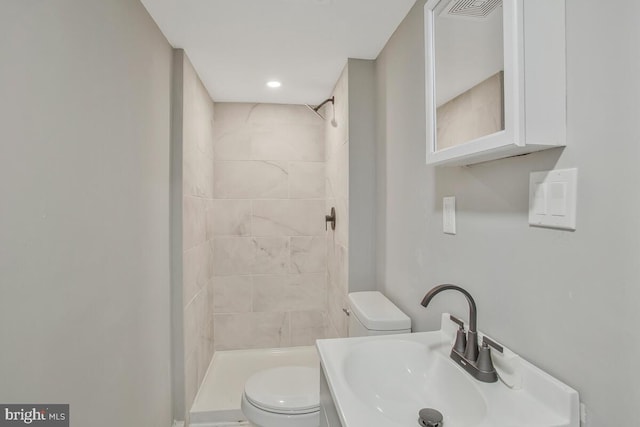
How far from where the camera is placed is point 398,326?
1.42 meters

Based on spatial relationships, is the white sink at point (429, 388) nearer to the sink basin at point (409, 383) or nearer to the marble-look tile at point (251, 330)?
the sink basin at point (409, 383)

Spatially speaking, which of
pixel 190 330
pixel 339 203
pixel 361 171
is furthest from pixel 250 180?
pixel 190 330

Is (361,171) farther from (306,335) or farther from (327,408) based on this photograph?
(306,335)

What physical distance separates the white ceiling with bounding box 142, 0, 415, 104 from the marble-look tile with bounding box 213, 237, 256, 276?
128 centimetres

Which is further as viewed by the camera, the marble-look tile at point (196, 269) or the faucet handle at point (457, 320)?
the marble-look tile at point (196, 269)

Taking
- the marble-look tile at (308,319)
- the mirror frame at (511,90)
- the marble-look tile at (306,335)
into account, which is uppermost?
the mirror frame at (511,90)

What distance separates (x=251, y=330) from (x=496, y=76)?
270 centimetres

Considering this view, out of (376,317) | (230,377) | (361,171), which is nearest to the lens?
(376,317)

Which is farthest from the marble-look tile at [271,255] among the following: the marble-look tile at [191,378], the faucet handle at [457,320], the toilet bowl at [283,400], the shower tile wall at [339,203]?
the faucet handle at [457,320]

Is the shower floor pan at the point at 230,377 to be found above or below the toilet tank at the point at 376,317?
below

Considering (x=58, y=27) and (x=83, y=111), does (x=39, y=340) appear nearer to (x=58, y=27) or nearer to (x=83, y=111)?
(x=83, y=111)

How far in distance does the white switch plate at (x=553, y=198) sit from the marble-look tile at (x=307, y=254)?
2195mm

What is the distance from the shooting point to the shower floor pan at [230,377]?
2072mm

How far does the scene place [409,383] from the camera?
3.46ft
